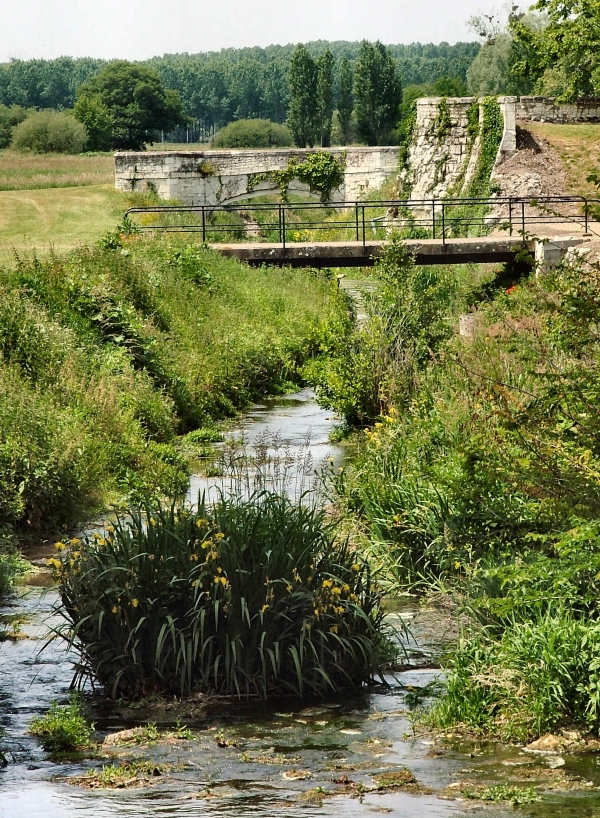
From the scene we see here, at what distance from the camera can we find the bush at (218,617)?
672 centimetres

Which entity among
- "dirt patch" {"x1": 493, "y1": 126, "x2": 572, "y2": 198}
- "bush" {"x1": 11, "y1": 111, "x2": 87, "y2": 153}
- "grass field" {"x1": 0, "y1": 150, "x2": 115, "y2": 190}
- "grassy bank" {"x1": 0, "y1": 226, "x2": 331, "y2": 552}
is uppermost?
"bush" {"x1": 11, "y1": 111, "x2": 87, "y2": 153}

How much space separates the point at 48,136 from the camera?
212 ft

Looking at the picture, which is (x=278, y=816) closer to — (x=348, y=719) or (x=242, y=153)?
(x=348, y=719)

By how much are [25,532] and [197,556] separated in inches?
176

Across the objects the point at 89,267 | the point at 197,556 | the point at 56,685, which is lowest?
the point at 56,685

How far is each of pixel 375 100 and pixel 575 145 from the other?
53998mm

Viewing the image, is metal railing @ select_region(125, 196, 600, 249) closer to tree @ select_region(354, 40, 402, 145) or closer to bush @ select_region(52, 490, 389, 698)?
bush @ select_region(52, 490, 389, 698)

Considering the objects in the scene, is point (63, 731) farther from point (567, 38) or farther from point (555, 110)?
point (555, 110)

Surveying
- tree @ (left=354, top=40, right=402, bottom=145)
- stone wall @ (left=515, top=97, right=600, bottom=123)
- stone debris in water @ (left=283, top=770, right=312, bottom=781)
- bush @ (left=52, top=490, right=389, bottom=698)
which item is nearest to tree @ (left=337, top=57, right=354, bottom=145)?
tree @ (left=354, top=40, right=402, bottom=145)

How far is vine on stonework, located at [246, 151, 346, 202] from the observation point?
137 ft

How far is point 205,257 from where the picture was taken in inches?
909

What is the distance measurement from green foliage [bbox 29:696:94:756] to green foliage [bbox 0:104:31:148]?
238 ft

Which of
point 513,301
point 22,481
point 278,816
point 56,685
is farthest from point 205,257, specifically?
point 278,816

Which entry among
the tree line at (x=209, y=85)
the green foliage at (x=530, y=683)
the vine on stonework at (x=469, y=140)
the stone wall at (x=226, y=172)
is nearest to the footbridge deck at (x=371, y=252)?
the vine on stonework at (x=469, y=140)
